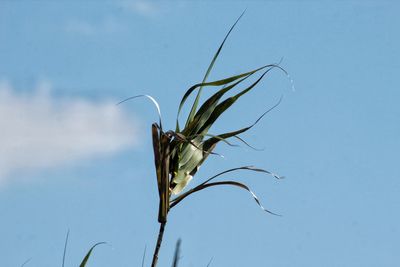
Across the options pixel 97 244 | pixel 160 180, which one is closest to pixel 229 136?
pixel 160 180

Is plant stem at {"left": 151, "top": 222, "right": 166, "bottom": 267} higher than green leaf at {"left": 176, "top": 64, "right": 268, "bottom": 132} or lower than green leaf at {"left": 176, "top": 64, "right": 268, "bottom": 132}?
lower

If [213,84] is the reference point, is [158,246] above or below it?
below

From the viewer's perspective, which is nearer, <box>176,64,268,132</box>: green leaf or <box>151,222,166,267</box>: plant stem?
<box>151,222,166,267</box>: plant stem

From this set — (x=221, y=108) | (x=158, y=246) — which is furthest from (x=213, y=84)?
(x=158, y=246)

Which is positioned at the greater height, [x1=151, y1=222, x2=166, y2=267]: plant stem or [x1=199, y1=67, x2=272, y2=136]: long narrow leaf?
[x1=199, y1=67, x2=272, y2=136]: long narrow leaf

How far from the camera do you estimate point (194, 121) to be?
3.11 m

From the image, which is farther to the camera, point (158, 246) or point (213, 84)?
point (213, 84)

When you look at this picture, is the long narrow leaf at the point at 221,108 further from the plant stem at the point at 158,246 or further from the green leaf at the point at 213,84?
the plant stem at the point at 158,246

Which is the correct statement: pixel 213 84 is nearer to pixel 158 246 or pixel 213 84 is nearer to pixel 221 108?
pixel 221 108

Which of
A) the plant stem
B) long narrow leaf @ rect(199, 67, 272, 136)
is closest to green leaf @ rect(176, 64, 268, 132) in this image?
long narrow leaf @ rect(199, 67, 272, 136)

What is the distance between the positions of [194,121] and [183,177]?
24 centimetres

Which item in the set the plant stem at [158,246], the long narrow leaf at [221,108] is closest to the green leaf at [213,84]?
the long narrow leaf at [221,108]

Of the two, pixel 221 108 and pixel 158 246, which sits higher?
pixel 221 108

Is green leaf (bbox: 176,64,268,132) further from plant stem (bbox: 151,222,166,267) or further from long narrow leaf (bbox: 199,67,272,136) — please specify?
plant stem (bbox: 151,222,166,267)
